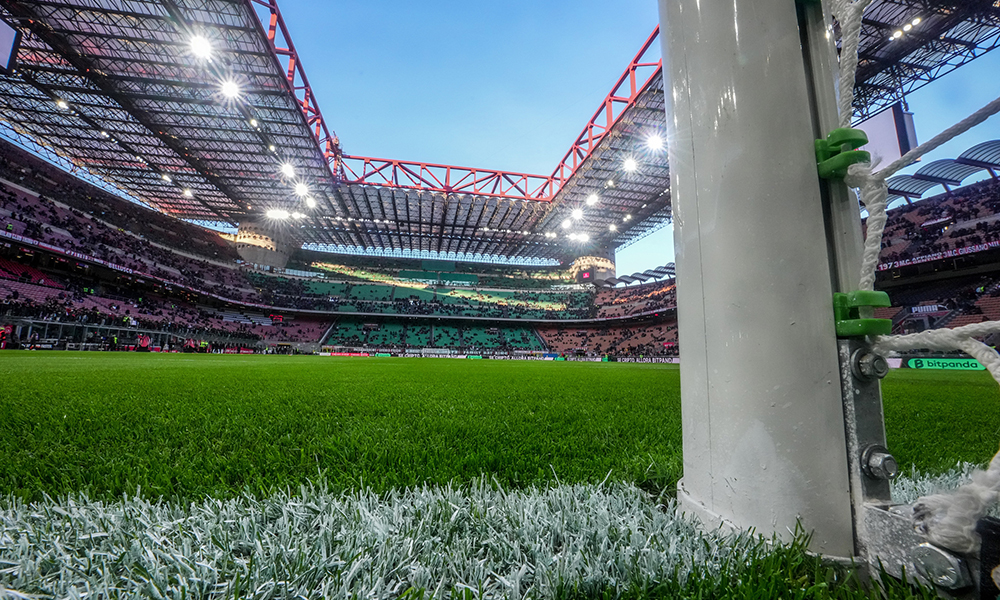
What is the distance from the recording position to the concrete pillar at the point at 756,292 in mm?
838

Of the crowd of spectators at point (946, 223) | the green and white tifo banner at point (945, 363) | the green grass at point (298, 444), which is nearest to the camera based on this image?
the green grass at point (298, 444)

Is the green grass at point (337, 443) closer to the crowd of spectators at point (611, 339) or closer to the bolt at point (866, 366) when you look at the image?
the bolt at point (866, 366)

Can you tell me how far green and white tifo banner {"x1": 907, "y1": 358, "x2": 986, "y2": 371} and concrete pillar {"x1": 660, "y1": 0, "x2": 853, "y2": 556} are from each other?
23.4m

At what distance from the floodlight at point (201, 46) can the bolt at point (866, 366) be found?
20586mm

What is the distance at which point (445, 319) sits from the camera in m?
46.1

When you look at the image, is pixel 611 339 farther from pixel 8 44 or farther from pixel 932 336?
pixel 932 336

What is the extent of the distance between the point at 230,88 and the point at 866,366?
22011 mm

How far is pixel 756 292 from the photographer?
891 millimetres

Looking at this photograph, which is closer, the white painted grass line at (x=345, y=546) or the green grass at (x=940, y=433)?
the white painted grass line at (x=345, y=546)

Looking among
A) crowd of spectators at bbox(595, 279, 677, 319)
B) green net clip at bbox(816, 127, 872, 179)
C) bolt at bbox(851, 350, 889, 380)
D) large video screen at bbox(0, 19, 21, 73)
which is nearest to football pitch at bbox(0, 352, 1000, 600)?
bolt at bbox(851, 350, 889, 380)

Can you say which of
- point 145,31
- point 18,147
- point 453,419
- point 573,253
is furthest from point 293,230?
point 453,419

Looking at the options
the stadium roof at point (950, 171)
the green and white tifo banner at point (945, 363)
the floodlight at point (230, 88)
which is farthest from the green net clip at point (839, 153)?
the stadium roof at point (950, 171)

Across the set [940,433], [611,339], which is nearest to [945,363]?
[940,433]

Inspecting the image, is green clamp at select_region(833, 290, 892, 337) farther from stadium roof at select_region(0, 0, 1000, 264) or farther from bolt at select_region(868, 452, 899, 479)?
stadium roof at select_region(0, 0, 1000, 264)
